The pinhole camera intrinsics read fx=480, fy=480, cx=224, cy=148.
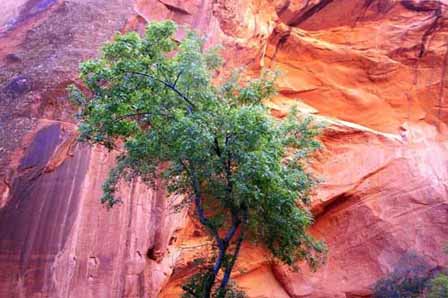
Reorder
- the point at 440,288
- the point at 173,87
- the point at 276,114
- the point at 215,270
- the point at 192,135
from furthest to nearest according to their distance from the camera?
the point at 276,114 < the point at 440,288 < the point at 215,270 < the point at 173,87 < the point at 192,135

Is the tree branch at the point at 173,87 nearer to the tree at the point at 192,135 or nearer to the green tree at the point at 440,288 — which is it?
the tree at the point at 192,135

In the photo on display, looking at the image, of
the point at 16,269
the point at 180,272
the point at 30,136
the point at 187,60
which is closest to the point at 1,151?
the point at 30,136

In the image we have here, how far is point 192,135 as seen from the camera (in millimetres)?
7301

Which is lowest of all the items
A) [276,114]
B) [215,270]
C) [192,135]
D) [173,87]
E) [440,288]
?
[215,270]

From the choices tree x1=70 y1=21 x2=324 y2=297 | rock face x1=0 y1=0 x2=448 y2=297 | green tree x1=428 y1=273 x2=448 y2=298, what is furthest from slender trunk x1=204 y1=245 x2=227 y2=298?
green tree x1=428 y1=273 x2=448 y2=298

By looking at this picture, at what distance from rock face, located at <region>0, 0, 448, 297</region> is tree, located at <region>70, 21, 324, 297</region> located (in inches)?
77.5

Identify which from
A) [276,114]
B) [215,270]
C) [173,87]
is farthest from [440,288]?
[173,87]

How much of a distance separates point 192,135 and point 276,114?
7.74 metres

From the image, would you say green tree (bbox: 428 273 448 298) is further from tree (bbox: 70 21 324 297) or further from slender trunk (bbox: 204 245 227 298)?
slender trunk (bbox: 204 245 227 298)

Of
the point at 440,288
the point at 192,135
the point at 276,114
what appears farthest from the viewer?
the point at 276,114

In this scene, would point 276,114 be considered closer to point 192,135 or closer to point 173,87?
point 173,87

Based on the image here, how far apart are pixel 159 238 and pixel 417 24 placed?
11671 millimetres

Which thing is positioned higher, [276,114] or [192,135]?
[276,114]

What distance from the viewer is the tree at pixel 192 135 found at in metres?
7.53
